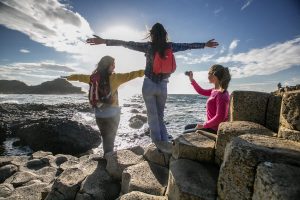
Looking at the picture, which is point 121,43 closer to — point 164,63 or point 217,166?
point 164,63

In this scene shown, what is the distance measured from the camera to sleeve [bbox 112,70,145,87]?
564 cm

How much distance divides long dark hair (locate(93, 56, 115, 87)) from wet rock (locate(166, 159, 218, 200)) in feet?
9.43

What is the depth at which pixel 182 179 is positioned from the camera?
3.00m

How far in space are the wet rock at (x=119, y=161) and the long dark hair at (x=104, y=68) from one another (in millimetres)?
1661

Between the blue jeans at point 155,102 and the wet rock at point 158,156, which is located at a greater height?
the blue jeans at point 155,102

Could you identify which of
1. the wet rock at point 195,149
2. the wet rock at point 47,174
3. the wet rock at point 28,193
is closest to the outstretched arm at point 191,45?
the wet rock at point 195,149

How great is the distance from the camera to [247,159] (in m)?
2.13

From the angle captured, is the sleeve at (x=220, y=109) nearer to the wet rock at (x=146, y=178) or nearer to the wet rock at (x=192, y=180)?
the wet rock at (x=192, y=180)

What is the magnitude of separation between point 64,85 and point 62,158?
Answer: 377 ft

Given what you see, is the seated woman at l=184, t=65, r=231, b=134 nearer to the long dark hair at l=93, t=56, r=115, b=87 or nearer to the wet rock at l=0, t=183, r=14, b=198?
the long dark hair at l=93, t=56, r=115, b=87

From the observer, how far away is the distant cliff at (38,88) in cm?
10621

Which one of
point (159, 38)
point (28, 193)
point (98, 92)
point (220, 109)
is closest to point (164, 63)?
point (159, 38)

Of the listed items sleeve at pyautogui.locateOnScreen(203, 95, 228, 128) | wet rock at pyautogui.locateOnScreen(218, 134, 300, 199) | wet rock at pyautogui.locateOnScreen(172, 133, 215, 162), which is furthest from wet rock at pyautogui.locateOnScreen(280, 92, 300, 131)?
sleeve at pyautogui.locateOnScreen(203, 95, 228, 128)

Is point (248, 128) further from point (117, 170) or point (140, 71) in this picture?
point (140, 71)
